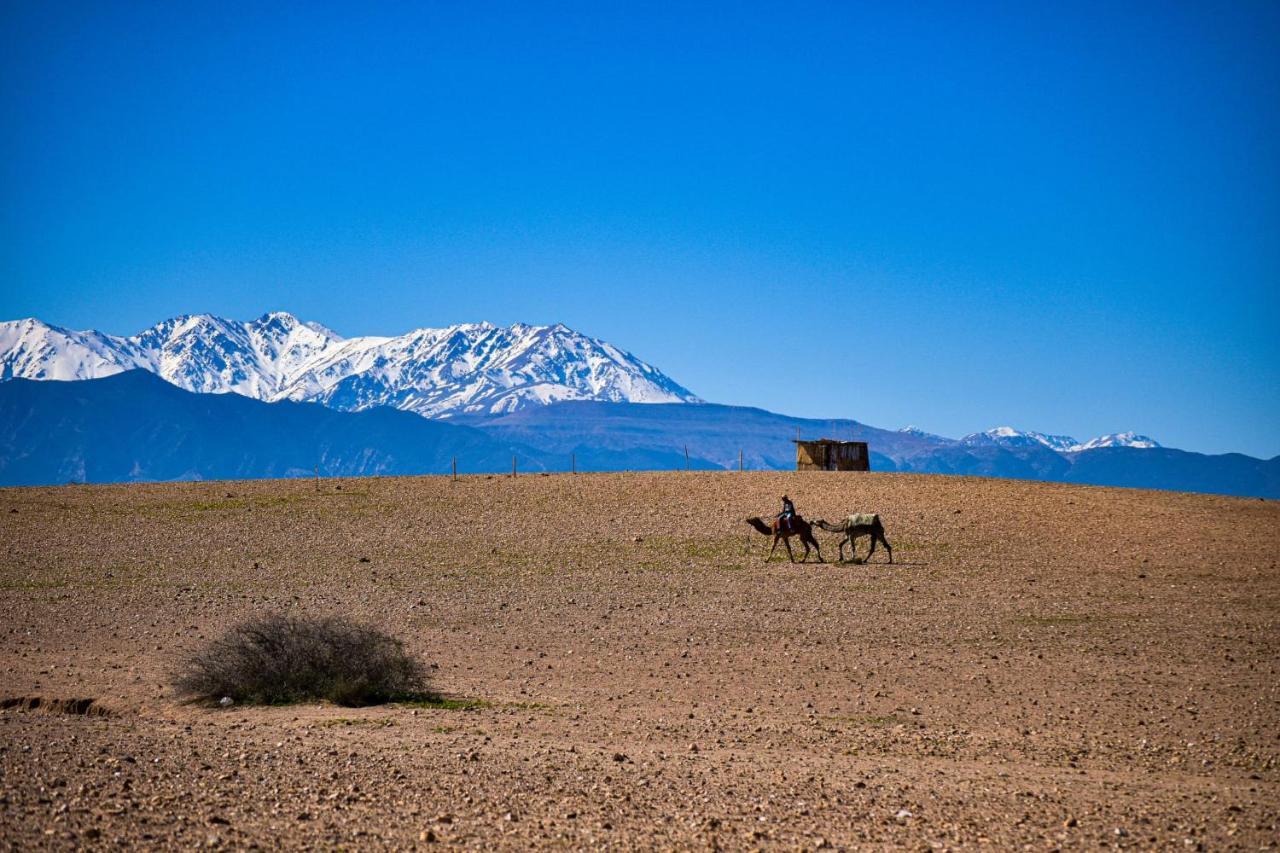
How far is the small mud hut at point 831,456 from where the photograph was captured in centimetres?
6062

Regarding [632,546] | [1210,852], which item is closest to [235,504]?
[632,546]

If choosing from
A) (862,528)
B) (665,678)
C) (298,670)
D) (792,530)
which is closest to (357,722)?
(298,670)

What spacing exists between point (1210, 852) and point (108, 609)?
2545 centimetres

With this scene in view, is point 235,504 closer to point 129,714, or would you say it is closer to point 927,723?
point 129,714

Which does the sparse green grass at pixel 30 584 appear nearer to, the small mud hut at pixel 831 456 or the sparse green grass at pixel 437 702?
the sparse green grass at pixel 437 702

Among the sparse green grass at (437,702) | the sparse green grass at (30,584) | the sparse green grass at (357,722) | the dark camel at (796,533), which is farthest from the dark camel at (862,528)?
the sparse green grass at (30,584)

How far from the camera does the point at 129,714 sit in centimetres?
1747

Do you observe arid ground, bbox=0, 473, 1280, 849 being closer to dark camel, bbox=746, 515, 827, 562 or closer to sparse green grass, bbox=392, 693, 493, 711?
sparse green grass, bbox=392, 693, 493, 711

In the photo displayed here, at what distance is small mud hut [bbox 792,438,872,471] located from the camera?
60.6 metres

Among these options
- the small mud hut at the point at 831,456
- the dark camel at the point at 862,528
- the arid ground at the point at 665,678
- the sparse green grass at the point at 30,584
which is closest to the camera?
the arid ground at the point at 665,678

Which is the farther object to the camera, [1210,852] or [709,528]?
[709,528]

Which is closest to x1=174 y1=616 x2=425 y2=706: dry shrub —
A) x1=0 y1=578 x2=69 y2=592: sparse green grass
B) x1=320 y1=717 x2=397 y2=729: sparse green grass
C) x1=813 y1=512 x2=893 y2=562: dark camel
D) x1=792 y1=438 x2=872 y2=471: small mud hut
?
x1=320 y1=717 x2=397 y2=729: sparse green grass

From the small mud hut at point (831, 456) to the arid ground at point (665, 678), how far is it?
43.0 feet

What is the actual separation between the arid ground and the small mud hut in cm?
1312
